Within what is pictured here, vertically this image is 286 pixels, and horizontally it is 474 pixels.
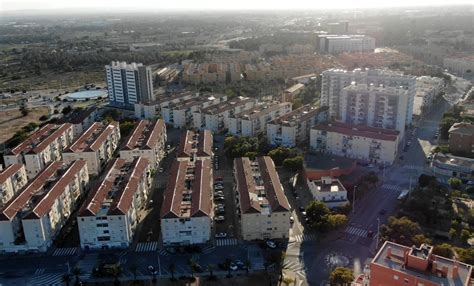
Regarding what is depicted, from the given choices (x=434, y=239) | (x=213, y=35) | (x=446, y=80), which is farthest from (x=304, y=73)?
(x=213, y=35)

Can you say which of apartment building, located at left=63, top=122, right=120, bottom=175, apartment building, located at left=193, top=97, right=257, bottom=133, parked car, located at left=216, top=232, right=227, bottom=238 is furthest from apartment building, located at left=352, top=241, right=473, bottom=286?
apartment building, located at left=193, top=97, right=257, bottom=133

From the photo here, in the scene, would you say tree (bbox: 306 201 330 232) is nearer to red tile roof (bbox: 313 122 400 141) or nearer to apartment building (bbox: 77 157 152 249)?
apartment building (bbox: 77 157 152 249)

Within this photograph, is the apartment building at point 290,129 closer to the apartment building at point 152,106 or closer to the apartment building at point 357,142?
the apartment building at point 357,142

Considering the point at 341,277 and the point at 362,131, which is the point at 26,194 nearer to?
the point at 341,277

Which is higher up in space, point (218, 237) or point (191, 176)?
Answer: point (191, 176)

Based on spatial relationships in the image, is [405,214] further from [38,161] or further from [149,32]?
[149,32]

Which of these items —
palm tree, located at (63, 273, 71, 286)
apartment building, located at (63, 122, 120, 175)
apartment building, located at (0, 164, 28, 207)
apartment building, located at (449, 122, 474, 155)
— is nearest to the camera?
palm tree, located at (63, 273, 71, 286)
